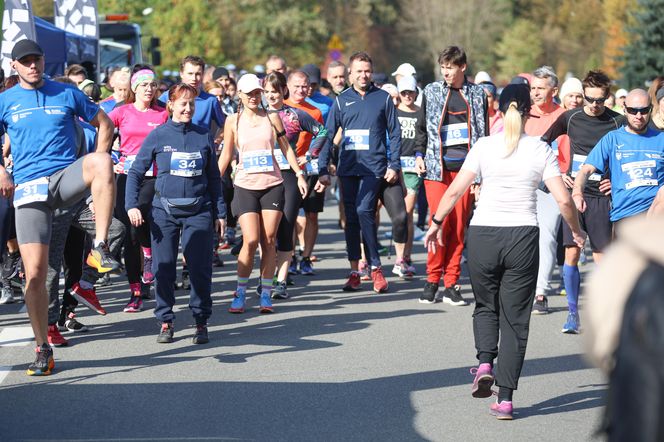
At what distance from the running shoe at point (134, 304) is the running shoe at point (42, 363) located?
2.81 m

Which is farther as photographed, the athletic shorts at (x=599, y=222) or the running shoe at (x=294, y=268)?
the running shoe at (x=294, y=268)

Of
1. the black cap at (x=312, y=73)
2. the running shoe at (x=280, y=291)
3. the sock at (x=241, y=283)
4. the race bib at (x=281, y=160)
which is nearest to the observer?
the sock at (x=241, y=283)

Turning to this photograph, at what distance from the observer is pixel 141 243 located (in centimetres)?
1116

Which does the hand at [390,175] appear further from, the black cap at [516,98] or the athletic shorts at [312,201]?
the black cap at [516,98]

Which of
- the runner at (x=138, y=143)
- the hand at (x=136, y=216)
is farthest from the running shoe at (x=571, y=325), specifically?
the runner at (x=138, y=143)

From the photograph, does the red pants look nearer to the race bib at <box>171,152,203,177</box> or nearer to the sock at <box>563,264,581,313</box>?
the sock at <box>563,264,581,313</box>

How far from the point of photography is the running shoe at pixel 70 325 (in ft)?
32.5

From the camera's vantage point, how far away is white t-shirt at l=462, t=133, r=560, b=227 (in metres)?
7.06

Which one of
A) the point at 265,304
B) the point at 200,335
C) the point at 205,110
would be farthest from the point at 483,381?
the point at 205,110

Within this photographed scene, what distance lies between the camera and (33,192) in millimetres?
8055

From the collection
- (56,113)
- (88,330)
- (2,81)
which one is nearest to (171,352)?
(88,330)

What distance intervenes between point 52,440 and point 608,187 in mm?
5057

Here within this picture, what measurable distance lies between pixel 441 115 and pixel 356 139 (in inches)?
43.5

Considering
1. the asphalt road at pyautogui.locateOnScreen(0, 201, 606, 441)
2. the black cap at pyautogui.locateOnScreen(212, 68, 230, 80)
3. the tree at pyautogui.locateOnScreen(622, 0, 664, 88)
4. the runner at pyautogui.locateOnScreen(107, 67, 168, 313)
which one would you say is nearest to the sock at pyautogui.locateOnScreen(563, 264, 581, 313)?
the asphalt road at pyautogui.locateOnScreen(0, 201, 606, 441)
